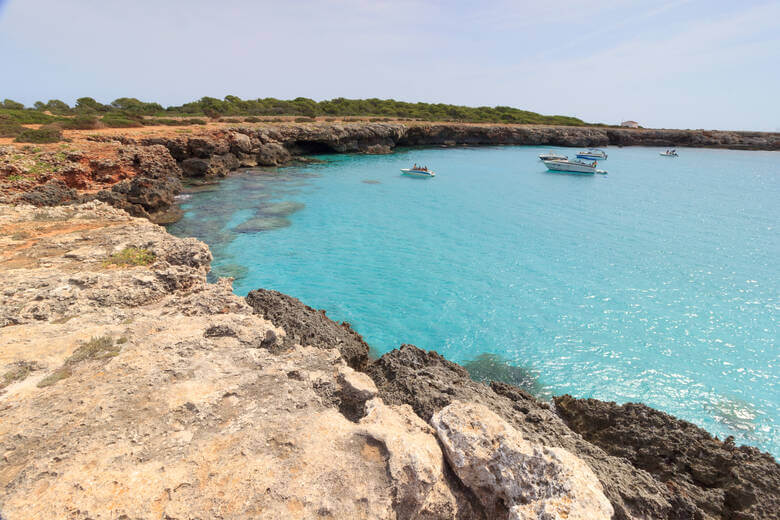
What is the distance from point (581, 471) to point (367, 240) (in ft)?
51.7

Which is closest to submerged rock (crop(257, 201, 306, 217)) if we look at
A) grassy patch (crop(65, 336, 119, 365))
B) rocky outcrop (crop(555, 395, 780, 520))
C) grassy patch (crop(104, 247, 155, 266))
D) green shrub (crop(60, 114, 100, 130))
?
grassy patch (crop(104, 247, 155, 266))

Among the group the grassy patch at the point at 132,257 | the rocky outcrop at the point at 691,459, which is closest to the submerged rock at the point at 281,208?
the grassy patch at the point at 132,257

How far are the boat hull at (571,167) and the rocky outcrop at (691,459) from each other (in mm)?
38175

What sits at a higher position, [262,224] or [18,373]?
[18,373]

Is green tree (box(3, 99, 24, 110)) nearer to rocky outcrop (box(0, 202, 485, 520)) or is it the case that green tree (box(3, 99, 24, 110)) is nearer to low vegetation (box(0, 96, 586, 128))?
low vegetation (box(0, 96, 586, 128))

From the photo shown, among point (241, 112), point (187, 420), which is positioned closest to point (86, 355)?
point (187, 420)

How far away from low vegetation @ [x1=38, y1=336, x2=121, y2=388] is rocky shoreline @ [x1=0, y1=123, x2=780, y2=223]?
44.9 ft

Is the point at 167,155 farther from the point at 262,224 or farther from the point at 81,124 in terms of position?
the point at 262,224

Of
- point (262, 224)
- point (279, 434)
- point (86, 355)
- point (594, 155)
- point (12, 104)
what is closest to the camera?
point (279, 434)

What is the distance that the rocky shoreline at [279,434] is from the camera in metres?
3.59

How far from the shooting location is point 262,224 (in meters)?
19.8

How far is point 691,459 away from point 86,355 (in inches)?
371

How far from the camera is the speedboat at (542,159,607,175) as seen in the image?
38.5 meters

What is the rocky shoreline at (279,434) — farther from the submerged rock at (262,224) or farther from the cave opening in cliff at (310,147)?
the cave opening in cliff at (310,147)
